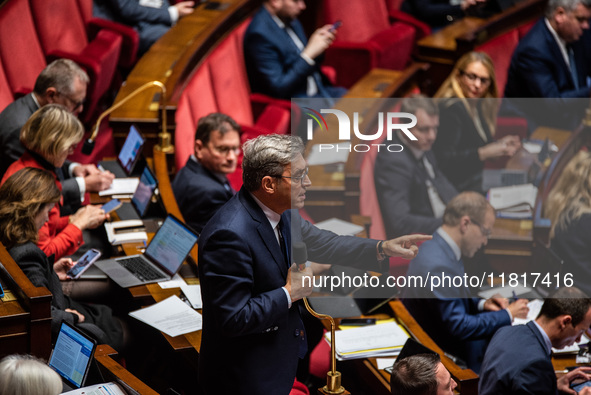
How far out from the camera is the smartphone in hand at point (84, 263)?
193 centimetres

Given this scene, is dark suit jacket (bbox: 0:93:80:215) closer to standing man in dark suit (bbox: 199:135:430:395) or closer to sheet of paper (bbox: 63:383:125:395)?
sheet of paper (bbox: 63:383:125:395)

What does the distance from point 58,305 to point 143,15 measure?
1.69 m

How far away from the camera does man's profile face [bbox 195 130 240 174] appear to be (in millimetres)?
2193

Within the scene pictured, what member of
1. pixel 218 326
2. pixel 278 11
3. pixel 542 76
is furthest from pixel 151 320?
pixel 542 76

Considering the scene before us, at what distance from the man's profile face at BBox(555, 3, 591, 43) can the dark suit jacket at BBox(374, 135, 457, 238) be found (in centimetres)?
129

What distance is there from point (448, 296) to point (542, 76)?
1.55 m

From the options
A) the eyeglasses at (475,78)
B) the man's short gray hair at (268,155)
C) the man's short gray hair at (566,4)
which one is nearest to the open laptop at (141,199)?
the man's short gray hair at (268,155)

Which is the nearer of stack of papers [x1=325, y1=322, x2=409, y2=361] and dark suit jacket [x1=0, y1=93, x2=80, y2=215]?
stack of papers [x1=325, y1=322, x2=409, y2=361]

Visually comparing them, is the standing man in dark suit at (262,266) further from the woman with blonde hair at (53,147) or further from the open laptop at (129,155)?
the open laptop at (129,155)

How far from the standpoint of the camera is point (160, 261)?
1948 millimetres

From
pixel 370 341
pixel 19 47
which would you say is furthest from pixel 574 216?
pixel 19 47

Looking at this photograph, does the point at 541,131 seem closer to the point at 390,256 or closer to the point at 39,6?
the point at 390,256

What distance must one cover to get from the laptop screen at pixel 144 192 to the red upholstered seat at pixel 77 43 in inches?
24.6

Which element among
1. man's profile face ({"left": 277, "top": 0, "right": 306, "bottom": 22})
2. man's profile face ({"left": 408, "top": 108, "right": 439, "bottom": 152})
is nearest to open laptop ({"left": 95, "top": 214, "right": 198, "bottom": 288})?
man's profile face ({"left": 408, "top": 108, "right": 439, "bottom": 152})
